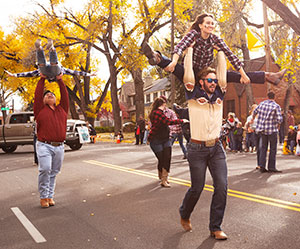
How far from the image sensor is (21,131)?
843 inches

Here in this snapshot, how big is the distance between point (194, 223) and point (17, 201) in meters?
3.74

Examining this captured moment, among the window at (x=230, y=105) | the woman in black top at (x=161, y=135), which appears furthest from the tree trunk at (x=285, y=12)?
the window at (x=230, y=105)

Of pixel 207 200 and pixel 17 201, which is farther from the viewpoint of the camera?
pixel 17 201

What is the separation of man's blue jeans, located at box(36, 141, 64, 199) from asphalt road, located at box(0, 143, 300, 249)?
1.16 feet

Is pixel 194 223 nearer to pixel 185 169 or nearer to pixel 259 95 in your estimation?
pixel 185 169

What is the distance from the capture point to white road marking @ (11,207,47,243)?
5.30m

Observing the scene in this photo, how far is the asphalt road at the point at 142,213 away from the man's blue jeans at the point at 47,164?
35 centimetres

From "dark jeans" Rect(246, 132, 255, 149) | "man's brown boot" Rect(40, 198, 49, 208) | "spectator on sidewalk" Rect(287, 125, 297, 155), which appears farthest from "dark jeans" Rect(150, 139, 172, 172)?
"dark jeans" Rect(246, 132, 255, 149)

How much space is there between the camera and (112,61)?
34250 millimetres

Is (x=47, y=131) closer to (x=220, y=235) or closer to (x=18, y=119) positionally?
(x=220, y=235)

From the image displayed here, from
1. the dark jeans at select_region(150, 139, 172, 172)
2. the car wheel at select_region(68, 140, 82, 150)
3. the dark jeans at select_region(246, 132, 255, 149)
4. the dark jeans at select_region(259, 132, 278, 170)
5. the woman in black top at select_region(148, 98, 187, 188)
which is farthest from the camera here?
the car wheel at select_region(68, 140, 82, 150)

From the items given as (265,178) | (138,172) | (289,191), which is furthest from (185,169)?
(289,191)

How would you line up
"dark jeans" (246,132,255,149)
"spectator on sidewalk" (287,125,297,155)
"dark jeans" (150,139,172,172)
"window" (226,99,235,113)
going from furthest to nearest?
1. "window" (226,99,235,113)
2. "dark jeans" (246,132,255,149)
3. "spectator on sidewalk" (287,125,297,155)
4. "dark jeans" (150,139,172,172)

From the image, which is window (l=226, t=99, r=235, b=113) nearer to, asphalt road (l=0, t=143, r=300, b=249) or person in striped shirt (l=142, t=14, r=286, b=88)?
asphalt road (l=0, t=143, r=300, b=249)
